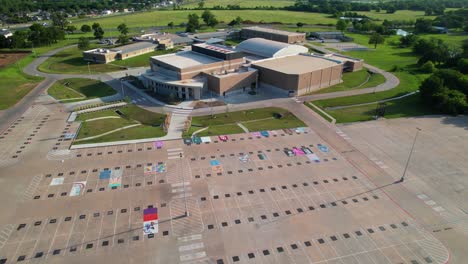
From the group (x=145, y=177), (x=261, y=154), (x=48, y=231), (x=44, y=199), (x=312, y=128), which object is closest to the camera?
(x=48, y=231)

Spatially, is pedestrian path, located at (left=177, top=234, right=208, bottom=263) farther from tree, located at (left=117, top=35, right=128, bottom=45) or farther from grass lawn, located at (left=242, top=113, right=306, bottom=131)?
tree, located at (left=117, top=35, right=128, bottom=45)


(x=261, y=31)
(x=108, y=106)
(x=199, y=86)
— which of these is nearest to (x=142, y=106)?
(x=108, y=106)

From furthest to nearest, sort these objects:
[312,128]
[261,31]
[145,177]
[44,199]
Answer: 1. [261,31]
2. [312,128]
3. [145,177]
4. [44,199]

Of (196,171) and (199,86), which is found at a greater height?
(199,86)

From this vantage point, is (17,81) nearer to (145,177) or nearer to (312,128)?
(145,177)

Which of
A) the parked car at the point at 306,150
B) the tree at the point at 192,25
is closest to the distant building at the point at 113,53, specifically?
the tree at the point at 192,25

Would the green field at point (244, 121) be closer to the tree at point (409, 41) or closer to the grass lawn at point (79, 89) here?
the grass lawn at point (79, 89)
